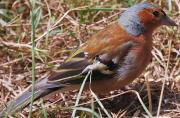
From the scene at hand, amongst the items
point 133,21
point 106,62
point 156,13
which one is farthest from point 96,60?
point 156,13

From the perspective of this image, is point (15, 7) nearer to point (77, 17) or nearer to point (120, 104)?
point (77, 17)

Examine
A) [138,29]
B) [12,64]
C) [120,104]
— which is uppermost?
[138,29]

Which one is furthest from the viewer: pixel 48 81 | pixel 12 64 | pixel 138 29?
pixel 12 64

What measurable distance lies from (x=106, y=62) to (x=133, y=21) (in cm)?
52

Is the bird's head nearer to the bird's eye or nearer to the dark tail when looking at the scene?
the bird's eye

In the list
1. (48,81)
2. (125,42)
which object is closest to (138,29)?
(125,42)

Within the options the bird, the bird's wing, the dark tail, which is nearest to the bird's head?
the bird

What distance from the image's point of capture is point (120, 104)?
4.61m

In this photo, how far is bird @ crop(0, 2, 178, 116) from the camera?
13.9 feet

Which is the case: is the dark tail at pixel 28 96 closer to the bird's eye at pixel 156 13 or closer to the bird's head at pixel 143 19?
Answer: the bird's head at pixel 143 19

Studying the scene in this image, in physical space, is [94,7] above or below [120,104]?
above

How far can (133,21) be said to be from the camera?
4598 millimetres

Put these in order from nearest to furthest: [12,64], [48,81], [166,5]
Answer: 1. [48,81]
2. [12,64]
3. [166,5]

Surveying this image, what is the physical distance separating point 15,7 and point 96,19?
3.07ft
